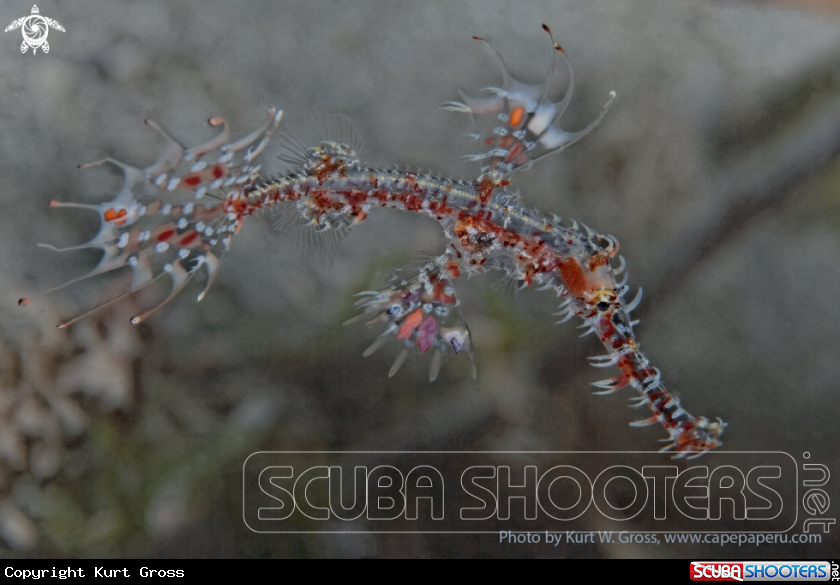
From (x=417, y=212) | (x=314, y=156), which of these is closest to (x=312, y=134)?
(x=314, y=156)

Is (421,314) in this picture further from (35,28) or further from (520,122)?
(35,28)

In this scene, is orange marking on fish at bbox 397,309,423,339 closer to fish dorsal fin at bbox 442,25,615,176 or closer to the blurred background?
the blurred background

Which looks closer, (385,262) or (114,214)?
(114,214)

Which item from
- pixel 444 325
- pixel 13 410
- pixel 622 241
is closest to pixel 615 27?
pixel 622 241

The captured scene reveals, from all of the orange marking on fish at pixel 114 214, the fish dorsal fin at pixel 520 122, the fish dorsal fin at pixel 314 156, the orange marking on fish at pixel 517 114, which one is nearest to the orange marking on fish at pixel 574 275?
the fish dorsal fin at pixel 520 122

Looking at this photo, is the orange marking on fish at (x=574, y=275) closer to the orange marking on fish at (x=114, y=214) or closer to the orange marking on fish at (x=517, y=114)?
the orange marking on fish at (x=517, y=114)

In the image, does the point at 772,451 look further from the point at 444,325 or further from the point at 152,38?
the point at 152,38

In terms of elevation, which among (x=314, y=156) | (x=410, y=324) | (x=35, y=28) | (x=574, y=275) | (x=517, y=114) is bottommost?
(x=410, y=324)

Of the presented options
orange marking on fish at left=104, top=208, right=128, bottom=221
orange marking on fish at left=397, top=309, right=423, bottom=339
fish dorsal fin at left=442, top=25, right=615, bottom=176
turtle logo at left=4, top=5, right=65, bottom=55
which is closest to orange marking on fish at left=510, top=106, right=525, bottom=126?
fish dorsal fin at left=442, top=25, right=615, bottom=176
